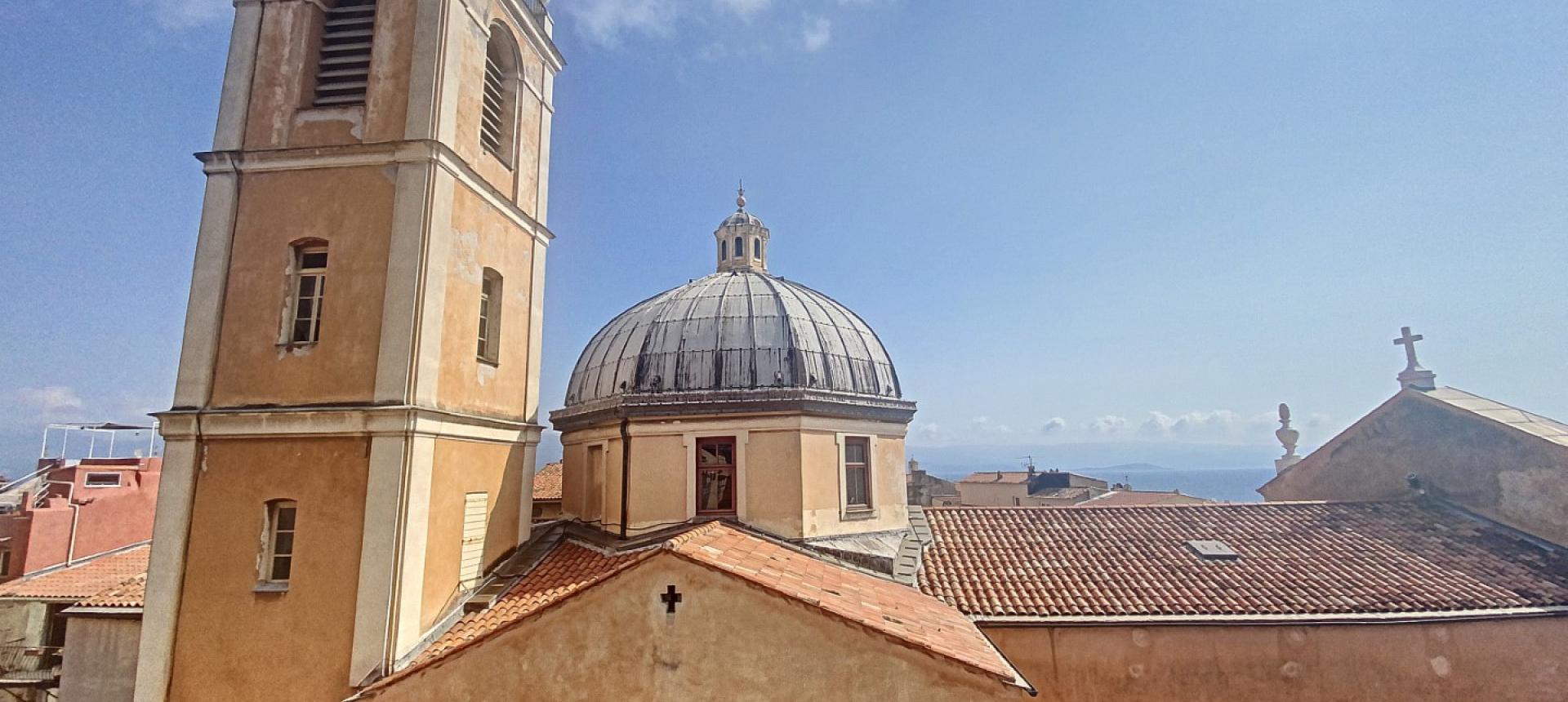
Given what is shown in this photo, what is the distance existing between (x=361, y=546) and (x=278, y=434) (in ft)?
7.41

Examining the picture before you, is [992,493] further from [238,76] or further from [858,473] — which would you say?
[238,76]

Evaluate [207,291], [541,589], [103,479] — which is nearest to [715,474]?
[541,589]

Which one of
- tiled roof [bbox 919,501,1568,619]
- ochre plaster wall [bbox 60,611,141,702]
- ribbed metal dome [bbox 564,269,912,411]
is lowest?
ochre plaster wall [bbox 60,611,141,702]

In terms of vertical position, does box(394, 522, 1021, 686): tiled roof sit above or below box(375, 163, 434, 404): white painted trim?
below

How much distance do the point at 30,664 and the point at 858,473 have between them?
2270 cm

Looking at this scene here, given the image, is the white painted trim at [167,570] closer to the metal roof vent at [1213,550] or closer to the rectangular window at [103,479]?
the metal roof vent at [1213,550]

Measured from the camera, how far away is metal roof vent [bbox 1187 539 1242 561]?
15.2 m

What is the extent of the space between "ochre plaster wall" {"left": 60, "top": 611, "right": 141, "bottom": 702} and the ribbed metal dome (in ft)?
32.3

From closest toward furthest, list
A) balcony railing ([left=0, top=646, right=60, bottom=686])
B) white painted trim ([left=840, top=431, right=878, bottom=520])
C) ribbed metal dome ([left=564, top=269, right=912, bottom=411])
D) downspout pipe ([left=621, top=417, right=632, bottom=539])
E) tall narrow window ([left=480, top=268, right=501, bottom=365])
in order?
tall narrow window ([left=480, top=268, right=501, bottom=365]) → downspout pipe ([left=621, top=417, right=632, bottom=539]) → white painted trim ([left=840, top=431, right=878, bottom=520]) → ribbed metal dome ([left=564, top=269, right=912, bottom=411]) → balcony railing ([left=0, top=646, right=60, bottom=686])

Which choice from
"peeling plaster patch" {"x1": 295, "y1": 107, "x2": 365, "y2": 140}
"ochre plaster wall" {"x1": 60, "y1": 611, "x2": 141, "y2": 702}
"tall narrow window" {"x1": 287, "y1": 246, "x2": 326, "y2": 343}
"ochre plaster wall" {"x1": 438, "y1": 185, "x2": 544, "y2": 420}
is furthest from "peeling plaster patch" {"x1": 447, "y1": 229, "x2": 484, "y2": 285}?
"ochre plaster wall" {"x1": 60, "y1": 611, "x2": 141, "y2": 702}

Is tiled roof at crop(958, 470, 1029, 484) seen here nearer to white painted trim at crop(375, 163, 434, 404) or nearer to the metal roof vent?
the metal roof vent

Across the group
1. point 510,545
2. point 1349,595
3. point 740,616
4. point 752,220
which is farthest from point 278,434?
point 1349,595

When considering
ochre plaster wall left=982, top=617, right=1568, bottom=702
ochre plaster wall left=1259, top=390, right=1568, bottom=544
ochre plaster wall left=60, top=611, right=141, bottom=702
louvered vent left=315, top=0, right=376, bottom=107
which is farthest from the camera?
ochre plaster wall left=1259, top=390, right=1568, bottom=544

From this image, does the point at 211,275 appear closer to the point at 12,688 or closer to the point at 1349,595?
the point at 12,688
